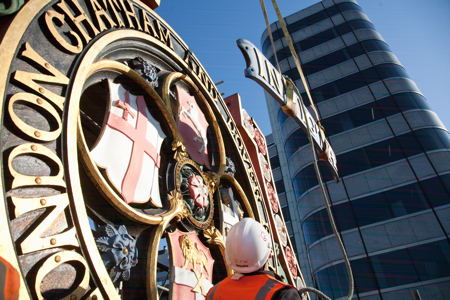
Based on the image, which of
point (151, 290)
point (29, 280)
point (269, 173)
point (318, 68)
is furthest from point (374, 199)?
point (29, 280)

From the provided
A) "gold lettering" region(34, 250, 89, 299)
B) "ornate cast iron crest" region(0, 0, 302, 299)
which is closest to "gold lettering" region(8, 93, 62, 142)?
"ornate cast iron crest" region(0, 0, 302, 299)

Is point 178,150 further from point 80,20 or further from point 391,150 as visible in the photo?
point 391,150

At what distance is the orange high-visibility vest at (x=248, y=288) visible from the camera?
152 cm

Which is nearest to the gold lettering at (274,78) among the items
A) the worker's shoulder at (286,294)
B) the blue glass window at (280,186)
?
the worker's shoulder at (286,294)

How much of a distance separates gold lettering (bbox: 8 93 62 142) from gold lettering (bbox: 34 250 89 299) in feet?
2.20

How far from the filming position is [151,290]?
2.57 m

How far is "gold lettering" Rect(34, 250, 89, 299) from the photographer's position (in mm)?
1719

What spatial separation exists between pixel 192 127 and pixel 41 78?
2.18 metres

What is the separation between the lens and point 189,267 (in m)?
3.08

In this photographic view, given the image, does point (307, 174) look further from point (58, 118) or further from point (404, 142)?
point (58, 118)

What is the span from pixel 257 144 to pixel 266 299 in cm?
509

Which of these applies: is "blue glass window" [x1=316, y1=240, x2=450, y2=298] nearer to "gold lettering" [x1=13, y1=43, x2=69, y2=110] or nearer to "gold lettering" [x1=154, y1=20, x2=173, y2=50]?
"gold lettering" [x1=154, y1=20, x2=173, y2=50]

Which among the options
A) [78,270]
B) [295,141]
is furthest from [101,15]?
[295,141]

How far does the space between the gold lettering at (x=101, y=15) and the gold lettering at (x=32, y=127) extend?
114 cm
